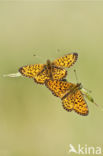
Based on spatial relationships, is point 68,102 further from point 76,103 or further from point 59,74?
point 59,74

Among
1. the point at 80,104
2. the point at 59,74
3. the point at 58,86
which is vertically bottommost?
the point at 80,104

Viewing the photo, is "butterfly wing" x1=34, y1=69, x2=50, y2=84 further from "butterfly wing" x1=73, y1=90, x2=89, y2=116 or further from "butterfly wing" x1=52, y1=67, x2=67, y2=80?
"butterfly wing" x1=73, y1=90, x2=89, y2=116

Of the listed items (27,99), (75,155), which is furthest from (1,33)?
(75,155)

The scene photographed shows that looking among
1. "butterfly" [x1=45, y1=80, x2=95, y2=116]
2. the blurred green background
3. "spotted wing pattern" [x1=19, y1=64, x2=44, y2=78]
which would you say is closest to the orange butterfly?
"butterfly" [x1=45, y1=80, x2=95, y2=116]

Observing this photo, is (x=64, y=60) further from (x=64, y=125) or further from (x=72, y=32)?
(x=72, y=32)

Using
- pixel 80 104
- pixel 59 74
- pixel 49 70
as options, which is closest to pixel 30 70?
pixel 49 70

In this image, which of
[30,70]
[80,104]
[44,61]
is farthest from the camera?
[44,61]
